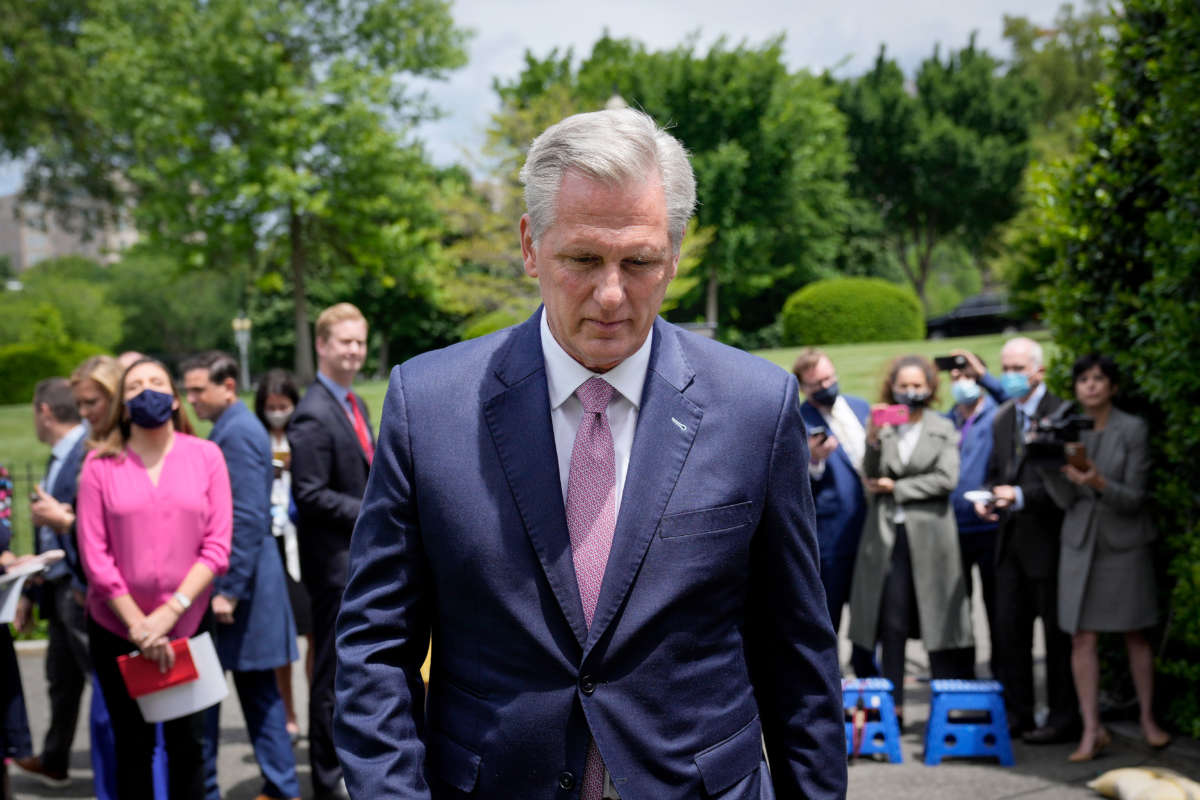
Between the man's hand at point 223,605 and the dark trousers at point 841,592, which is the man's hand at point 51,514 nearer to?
the man's hand at point 223,605

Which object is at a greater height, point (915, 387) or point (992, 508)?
point (915, 387)

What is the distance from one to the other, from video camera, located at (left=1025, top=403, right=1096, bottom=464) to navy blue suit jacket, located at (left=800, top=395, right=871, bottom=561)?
41.5 inches

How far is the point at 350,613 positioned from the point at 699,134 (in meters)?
34.9

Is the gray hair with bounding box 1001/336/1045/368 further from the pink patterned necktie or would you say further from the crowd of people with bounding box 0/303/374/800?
the pink patterned necktie

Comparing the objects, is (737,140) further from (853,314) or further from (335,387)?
(335,387)

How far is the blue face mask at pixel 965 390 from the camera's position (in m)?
7.06

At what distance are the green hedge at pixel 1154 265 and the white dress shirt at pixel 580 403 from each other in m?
4.12

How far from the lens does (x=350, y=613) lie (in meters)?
1.99

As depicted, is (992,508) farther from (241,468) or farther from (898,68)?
(898,68)

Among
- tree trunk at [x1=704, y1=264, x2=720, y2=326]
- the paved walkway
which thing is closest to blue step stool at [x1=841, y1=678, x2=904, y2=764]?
the paved walkway

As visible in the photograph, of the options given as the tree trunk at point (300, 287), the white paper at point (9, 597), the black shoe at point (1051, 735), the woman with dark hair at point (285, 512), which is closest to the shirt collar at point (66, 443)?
the woman with dark hair at point (285, 512)

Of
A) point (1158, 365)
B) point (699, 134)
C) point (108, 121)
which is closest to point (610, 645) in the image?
point (1158, 365)

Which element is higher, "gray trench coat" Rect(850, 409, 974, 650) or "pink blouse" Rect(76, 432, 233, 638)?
"pink blouse" Rect(76, 432, 233, 638)

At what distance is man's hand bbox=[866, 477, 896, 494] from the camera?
240 inches
